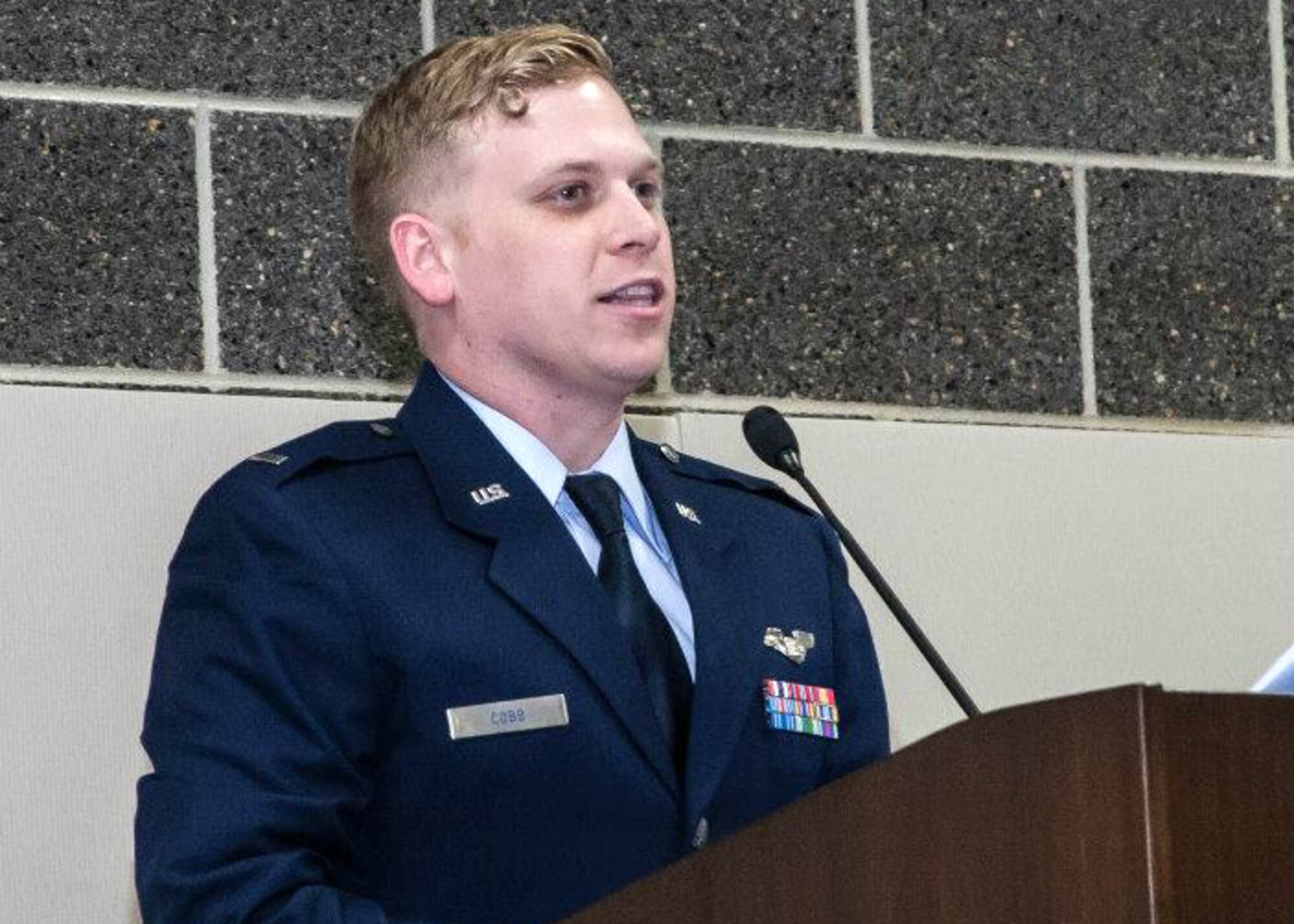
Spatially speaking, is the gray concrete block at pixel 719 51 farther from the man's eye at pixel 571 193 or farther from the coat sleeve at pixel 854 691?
the coat sleeve at pixel 854 691

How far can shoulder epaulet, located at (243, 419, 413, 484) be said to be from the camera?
105 inches

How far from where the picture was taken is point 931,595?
3.60 m

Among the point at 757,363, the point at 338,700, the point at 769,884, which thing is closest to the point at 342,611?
the point at 338,700

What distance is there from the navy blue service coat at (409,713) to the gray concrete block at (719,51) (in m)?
0.92

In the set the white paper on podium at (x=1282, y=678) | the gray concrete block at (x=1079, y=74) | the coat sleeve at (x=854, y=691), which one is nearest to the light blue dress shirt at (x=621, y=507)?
the coat sleeve at (x=854, y=691)

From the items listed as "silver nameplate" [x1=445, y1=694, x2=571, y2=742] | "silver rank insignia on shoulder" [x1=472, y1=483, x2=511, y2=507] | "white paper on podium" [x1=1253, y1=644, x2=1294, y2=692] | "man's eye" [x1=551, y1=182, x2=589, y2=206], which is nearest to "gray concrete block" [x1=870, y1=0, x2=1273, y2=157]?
"man's eye" [x1=551, y1=182, x2=589, y2=206]

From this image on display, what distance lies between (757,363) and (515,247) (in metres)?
0.76

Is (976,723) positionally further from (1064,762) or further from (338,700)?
(338,700)

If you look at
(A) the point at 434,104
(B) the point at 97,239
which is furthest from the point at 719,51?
(B) the point at 97,239

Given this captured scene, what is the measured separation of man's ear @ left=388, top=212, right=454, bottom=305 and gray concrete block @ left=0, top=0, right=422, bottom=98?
0.49 meters

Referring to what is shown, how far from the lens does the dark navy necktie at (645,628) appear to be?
259 cm

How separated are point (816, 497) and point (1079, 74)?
1230 mm

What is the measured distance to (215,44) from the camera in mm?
3326

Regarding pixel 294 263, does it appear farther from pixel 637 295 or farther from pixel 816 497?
pixel 816 497
